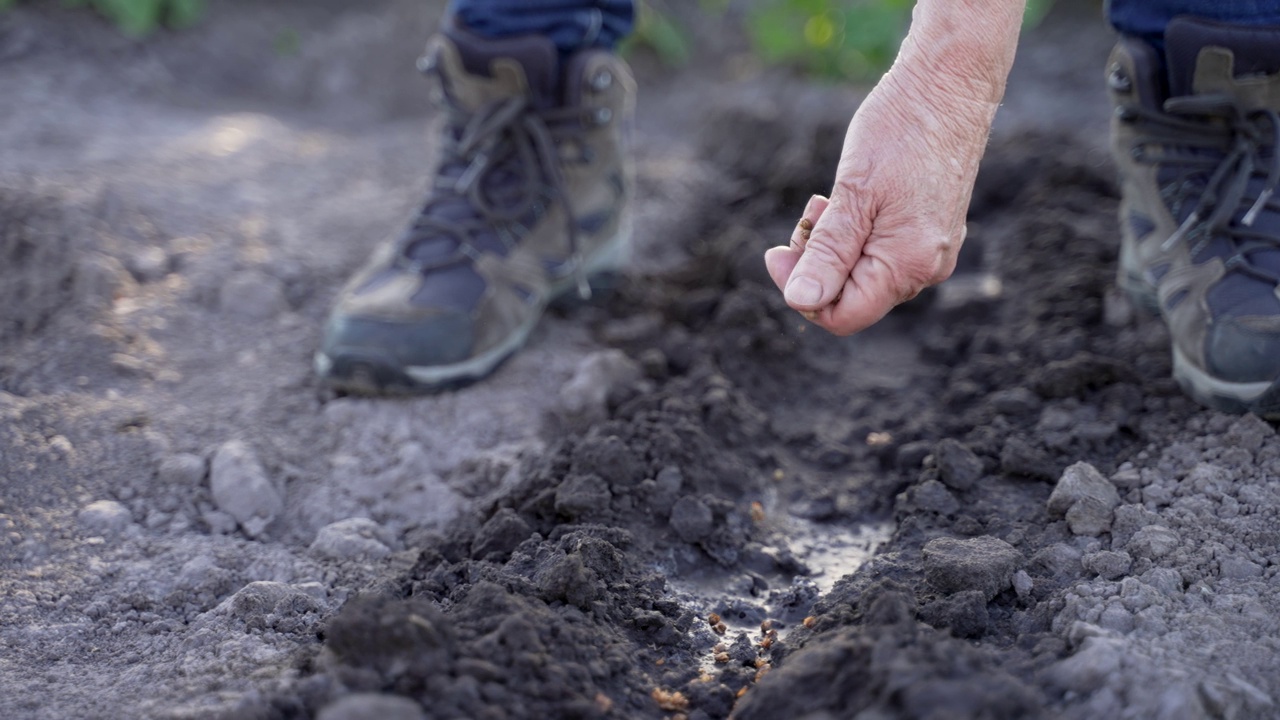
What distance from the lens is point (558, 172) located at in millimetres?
2473

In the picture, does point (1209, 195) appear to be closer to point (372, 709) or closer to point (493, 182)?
point (493, 182)

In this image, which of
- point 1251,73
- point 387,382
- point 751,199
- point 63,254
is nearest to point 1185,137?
point 1251,73

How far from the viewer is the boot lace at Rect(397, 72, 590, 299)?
242 cm

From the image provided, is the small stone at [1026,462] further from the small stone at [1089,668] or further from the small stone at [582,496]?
the small stone at [582,496]

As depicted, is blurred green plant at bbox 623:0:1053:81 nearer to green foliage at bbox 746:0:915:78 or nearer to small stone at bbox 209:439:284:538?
green foliage at bbox 746:0:915:78

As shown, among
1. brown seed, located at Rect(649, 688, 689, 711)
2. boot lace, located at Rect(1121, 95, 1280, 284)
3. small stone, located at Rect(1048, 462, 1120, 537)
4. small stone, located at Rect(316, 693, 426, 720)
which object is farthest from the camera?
boot lace, located at Rect(1121, 95, 1280, 284)

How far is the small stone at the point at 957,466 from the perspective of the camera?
189cm

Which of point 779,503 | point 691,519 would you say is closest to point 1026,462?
point 779,503

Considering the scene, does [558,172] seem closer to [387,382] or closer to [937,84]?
[387,382]

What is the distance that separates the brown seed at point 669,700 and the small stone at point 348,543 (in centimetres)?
64

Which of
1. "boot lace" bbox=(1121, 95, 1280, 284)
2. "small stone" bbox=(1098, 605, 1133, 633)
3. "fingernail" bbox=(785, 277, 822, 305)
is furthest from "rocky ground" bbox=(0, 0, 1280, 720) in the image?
"fingernail" bbox=(785, 277, 822, 305)

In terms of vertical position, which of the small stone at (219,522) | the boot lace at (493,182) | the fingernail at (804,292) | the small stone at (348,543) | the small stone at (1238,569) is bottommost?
the small stone at (219,522)

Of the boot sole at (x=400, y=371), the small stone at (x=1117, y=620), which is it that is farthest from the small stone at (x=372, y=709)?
the boot sole at (x=400, y=371)

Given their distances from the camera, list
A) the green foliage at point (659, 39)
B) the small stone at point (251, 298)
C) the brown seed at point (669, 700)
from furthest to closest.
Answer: the green foliage at point (659, 39), the small stone at point (251, 298), the brown seed at point (669, 700)
